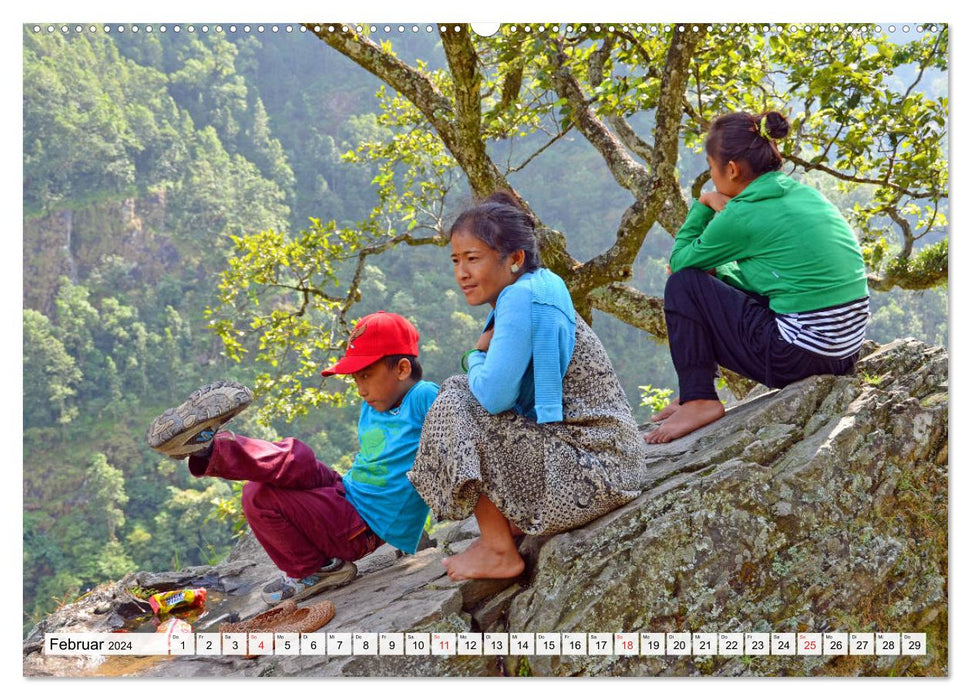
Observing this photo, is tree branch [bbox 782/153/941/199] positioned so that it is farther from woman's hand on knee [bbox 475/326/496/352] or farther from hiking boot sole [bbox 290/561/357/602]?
hiking boot sole [bbox 290/561/357/602]

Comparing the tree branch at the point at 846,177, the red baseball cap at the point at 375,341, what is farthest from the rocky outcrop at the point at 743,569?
the tree branch at the point at 846,177

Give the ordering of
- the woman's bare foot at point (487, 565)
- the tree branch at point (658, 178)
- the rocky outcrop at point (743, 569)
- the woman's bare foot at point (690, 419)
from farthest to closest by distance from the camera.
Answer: the tree branch at point (658, 178), the woman's bare foot at point (690, 419), the woman's bare foot at point (487, 565), the rocky outcrop at point (743, 569)

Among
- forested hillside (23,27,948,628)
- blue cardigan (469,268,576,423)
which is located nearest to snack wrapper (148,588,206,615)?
blue cardigan (469,268,576,423)

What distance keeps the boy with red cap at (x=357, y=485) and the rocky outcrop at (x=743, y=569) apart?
0.73 ft

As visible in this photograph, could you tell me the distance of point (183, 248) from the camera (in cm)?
3005

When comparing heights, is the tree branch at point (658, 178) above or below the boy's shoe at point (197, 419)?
above

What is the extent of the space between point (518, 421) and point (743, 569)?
2.44 ft

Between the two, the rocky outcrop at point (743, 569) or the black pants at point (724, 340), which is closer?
the rocky outcrop at point (743, 569)

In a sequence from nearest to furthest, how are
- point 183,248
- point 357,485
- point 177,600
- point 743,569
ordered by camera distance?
point 743,569 < point 357,485 < point 177,600 < point 183,248

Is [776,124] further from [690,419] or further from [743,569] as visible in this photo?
[743,569]

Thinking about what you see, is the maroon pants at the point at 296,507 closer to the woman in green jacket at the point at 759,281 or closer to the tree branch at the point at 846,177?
the woman in green jacket at the point at 759,281

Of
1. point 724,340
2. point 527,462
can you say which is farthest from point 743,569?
point 724,340

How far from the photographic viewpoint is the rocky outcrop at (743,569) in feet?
7.48

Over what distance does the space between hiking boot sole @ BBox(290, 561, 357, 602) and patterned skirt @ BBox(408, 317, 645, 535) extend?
26.2 inches
